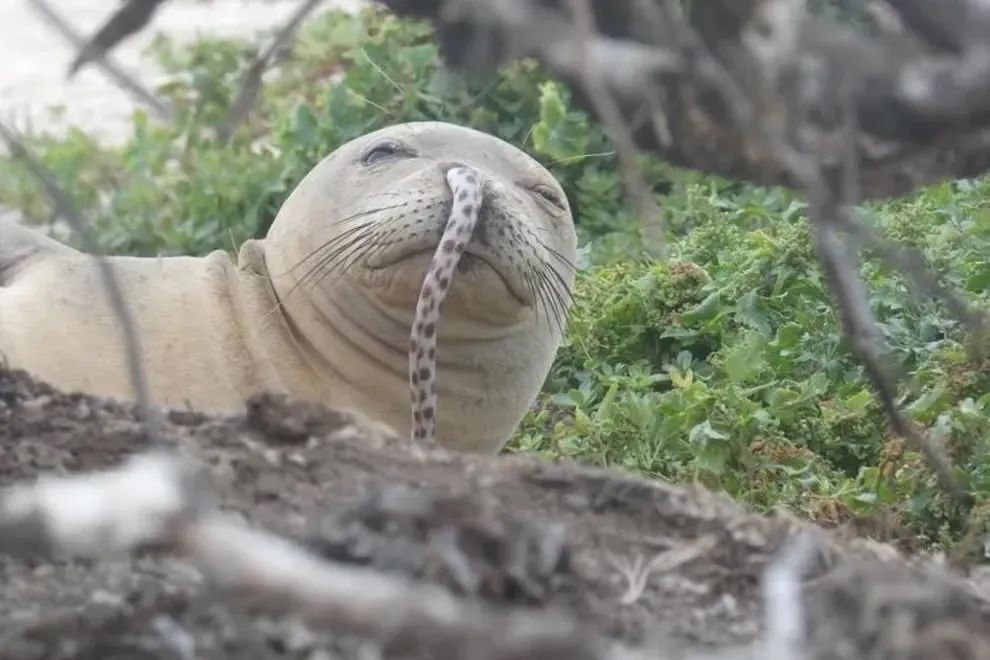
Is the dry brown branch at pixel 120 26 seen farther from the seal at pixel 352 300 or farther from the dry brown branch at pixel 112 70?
the seal at pixel 352 300

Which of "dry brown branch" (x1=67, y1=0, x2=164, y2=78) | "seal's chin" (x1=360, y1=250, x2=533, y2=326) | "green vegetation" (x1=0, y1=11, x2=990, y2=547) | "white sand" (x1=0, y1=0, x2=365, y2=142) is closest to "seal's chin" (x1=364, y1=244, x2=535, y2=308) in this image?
"seal's chin" (x1=360, y1=250, x2=533, y2=326)

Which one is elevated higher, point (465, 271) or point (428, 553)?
point (465, 271)

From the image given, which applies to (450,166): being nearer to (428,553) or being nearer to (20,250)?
(20,250)

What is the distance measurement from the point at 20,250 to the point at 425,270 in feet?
4.37

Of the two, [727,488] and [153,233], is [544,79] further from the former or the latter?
[727,488]

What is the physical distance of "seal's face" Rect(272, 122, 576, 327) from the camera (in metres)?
4.24

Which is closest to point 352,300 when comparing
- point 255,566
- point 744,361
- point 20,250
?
point 20,250

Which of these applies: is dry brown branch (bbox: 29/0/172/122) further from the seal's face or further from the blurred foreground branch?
the seal's face

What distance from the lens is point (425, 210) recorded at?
167 inches

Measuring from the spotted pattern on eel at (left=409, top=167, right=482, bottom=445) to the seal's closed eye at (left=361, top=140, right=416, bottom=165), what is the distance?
20.9 inches

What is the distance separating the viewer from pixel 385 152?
4.77m

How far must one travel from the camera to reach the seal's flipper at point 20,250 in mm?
4812

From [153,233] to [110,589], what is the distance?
530 centimetres

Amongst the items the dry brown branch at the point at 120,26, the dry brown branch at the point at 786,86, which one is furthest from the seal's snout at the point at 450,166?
the dry brown branch at the point at 120,26
